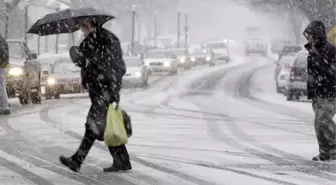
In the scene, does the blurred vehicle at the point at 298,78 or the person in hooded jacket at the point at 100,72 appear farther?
the blurred vehicle at the point at 298,78

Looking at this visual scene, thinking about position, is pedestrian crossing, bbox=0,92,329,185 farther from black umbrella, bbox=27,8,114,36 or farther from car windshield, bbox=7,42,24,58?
car windshield, bbox=7,42,24,58

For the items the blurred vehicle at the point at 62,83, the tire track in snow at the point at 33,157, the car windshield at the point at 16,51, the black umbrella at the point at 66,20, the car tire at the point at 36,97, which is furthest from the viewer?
the blurred vehicle at the point at 62,83

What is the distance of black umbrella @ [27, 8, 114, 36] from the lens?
9.64m

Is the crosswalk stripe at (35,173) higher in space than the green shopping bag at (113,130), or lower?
lower

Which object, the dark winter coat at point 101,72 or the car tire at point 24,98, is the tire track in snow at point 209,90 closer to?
the dark winter coat at point 101,72

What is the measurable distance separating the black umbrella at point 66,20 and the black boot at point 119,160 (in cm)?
141

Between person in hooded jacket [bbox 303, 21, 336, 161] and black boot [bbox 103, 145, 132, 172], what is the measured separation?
2542 millimetres

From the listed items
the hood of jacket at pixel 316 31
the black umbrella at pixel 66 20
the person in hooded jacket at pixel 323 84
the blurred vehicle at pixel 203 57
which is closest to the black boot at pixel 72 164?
the black umbrella at pixel 66 20

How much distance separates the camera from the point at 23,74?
21734 millimetres

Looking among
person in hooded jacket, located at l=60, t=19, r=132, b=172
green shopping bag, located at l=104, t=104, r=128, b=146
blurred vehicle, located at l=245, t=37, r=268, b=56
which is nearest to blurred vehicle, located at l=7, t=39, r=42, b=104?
person in hooded jacket, located at l=60, t=19, r=132, b=172

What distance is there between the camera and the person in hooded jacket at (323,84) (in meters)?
10.6

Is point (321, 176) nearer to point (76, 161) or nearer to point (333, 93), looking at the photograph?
point (333, 93)

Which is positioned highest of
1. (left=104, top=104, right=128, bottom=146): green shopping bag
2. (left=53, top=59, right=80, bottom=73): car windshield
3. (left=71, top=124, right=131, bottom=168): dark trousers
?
(left=104, top=104, right=128, bottom=146): green shopping bag

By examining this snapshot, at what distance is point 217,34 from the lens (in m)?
157
